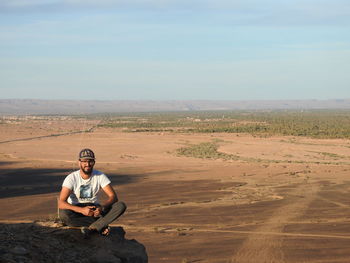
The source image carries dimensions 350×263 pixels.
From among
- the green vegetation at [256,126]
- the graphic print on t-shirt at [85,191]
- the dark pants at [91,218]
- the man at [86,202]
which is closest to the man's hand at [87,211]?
the man at [86,202]

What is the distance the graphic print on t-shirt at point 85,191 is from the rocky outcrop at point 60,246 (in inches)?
17.7

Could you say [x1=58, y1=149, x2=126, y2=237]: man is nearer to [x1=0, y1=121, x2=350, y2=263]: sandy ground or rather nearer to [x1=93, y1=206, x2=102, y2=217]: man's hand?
[x1=93, y1=206, x2=102, y2=217]: man's hand

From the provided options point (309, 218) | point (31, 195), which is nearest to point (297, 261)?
point (309, 218)

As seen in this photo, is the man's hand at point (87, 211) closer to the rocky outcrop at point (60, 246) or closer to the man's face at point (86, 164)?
the rocky outcrop at point (60, 246)

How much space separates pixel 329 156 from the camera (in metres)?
41.3

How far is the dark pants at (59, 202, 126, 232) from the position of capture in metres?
7.91

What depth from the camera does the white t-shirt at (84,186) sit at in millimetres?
8008

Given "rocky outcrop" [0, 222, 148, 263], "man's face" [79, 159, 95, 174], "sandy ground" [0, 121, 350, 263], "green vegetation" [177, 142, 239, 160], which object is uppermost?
"man's face" [79, 159, 95, 174]

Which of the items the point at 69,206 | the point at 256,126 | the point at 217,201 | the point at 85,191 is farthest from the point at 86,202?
the point at 256,126

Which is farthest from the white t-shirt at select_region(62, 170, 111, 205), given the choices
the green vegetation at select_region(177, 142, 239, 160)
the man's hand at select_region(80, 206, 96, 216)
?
the green vegetation at select_region(177, 142, 239, 160)

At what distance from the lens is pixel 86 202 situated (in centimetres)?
813

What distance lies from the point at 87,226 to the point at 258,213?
411 inches

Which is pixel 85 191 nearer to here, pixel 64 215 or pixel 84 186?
pixel 84 186

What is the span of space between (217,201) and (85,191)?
12.4 metres
